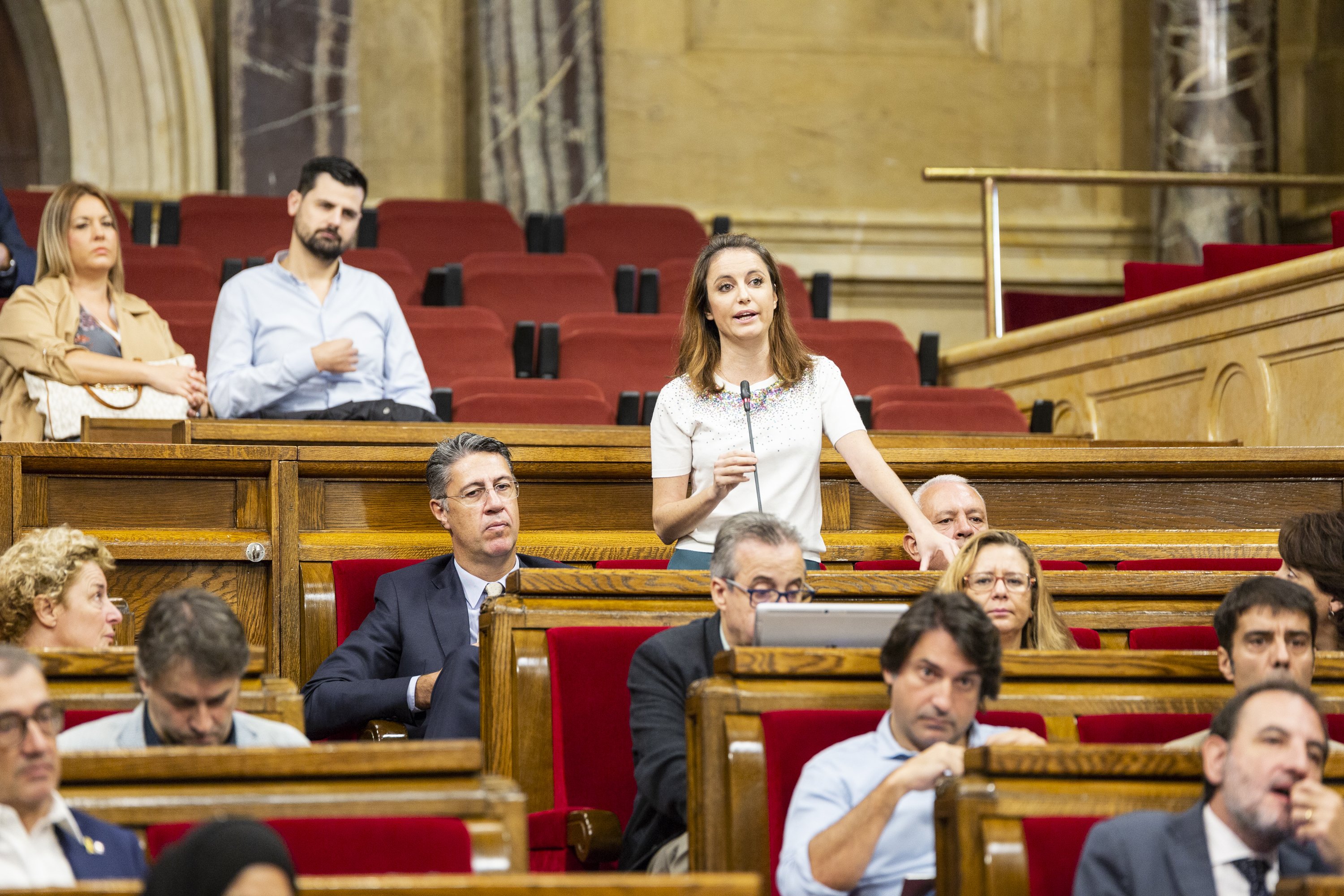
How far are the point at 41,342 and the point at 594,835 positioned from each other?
4.29 ft

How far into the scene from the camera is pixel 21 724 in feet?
3.88

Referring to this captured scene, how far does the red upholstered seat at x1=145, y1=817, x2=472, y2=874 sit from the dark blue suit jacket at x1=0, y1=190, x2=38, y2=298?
1.73m

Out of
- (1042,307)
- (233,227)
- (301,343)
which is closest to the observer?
(301,343)

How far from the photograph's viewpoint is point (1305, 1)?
16.3ft

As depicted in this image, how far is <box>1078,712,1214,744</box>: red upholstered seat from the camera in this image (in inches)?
61.0

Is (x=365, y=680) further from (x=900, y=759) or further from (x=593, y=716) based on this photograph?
(x=900, y=759)

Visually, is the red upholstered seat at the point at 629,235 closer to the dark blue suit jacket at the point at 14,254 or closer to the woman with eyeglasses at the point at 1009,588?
the dark blue suit jacket at the point at 14,254

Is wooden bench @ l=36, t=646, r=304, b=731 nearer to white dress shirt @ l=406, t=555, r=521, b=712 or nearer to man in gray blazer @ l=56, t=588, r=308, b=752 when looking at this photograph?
man in gray blazer @ l=56, t=588, r=308, b=752

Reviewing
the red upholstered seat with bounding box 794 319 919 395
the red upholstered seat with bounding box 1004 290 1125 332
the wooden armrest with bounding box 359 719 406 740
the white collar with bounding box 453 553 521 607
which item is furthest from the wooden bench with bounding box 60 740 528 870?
the red upholstered seat with bounding box 1004 290 1125 332

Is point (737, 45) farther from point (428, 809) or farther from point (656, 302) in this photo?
point (428, 809)

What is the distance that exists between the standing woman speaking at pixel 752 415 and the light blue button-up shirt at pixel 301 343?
0.70 m

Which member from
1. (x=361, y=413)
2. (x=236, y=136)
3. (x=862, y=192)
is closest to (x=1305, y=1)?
(x=862, y=192)

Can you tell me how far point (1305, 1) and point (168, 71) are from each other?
3.10 meters

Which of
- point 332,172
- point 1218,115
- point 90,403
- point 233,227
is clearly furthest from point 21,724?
point 1218,115
